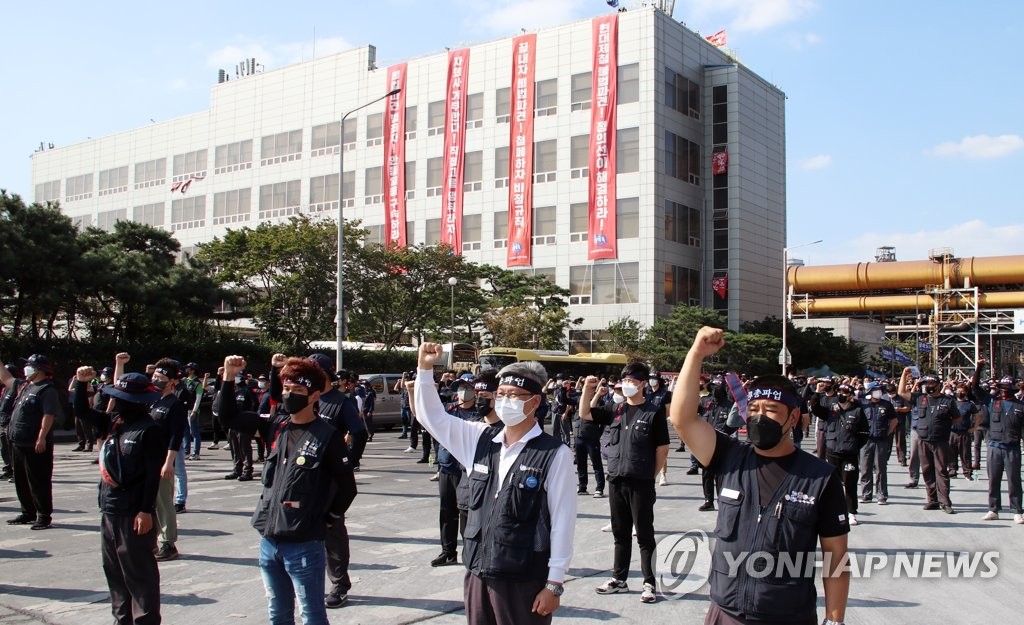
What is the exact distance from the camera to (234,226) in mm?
64688

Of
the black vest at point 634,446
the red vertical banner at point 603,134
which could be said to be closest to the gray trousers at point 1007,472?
the black vest at point 634,446

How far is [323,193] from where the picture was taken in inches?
2368

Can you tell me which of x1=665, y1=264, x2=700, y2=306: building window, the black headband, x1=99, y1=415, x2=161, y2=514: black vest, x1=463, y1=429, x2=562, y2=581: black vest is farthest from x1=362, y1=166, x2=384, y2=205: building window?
x1=463, y1=429, x2=562, y2=581: black vest

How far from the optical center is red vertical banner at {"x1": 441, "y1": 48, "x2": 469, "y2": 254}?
55.1 metres

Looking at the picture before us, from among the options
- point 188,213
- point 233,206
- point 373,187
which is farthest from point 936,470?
point 188,213

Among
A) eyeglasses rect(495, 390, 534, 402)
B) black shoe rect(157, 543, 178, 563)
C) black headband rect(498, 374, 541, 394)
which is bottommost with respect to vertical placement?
black shoe rect(157, 543, 178, 563)

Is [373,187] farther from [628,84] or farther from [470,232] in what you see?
[628,84]

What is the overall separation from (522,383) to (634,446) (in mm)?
3562

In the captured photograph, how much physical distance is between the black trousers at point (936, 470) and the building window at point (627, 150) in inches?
1513

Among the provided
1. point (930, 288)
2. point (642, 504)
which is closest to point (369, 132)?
point (930, 288)

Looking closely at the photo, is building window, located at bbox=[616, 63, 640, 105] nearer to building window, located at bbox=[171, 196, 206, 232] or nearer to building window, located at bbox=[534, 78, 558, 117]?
building window, located at bbox=[534, 78, 558, 117]

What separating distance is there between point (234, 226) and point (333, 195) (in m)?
9.73

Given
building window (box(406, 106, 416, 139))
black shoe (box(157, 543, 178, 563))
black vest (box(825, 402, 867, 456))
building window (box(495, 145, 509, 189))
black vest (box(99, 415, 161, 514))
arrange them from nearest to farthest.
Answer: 1. black vest (box(99, 415, 161, 514))
2. black shoe (box(157, 543, 178, 563))
3. black vest (box(825, 402, 867, 456))
4. building window (box(495, 145, 509, 189))
5. building window (box(406, 106, 416, 139))

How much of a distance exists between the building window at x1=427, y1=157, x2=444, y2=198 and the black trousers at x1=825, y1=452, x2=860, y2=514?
4630 cm
